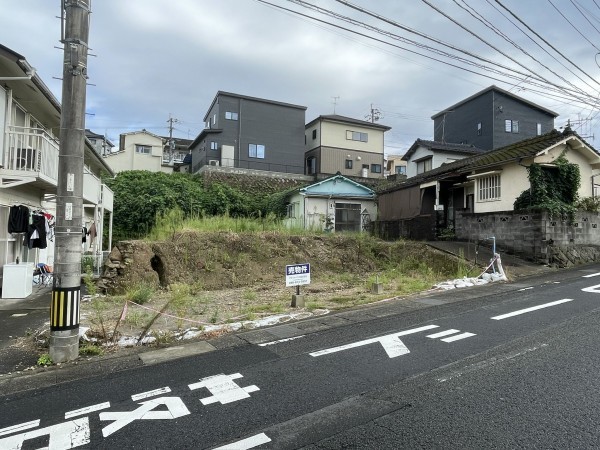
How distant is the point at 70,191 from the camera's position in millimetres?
5508

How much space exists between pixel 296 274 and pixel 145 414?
16.6 feet

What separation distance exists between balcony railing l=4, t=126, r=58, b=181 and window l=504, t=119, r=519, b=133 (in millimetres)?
35500

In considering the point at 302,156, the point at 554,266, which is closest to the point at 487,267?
the point at 554,266

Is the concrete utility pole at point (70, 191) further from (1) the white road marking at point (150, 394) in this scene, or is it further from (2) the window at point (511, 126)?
(2) the window at point (511, 126)

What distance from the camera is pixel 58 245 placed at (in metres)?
5.45

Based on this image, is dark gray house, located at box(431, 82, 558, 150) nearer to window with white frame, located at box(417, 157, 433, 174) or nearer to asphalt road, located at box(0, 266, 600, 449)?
window with white frame, located at box(417, 157, 433, 174)

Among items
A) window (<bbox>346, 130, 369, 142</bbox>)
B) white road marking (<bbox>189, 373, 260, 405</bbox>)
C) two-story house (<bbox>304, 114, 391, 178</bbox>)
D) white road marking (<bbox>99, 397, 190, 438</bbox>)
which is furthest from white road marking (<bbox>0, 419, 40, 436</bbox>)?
window (<bbox>346, 130, 369, 142</bbox>)

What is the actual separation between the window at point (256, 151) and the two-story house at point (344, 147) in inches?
177

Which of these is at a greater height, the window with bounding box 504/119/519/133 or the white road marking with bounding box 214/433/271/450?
the window with bounding box 504/119/519/133

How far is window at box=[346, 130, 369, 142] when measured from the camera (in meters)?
35.0

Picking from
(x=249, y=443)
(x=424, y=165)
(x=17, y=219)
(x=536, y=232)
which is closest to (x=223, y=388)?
(x=249, y=443)

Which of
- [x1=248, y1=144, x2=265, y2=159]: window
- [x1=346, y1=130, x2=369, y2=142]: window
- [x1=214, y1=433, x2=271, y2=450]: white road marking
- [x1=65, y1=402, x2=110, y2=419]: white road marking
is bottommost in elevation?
[x1=65, y1=402, x2=110, y2=419]: white road marking

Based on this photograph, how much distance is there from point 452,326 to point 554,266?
9.19 m

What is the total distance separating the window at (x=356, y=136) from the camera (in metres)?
35.0
